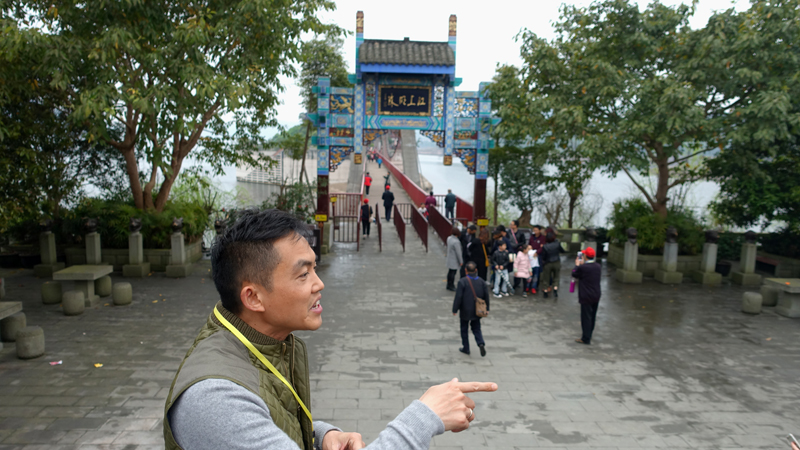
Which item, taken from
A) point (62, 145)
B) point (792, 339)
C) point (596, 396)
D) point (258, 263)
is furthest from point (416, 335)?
point (62, 145)

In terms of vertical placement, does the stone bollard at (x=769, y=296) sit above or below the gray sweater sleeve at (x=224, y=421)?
below

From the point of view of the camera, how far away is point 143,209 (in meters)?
13.1

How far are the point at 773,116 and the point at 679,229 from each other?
11.2 feet

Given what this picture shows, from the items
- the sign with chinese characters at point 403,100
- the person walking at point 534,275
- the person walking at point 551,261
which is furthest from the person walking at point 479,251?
the sign with chinese characters at point 403,100

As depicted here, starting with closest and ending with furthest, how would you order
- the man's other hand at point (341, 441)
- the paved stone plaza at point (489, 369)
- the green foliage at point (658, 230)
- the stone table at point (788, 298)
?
the man's other hand at point (341, 441) < the paved stone plaza at point (489, 369) < the stone table at point (788, 298) < the green foliage at point (658, 230)

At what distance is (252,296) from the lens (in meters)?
1.60

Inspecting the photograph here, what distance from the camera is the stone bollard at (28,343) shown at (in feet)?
22.9

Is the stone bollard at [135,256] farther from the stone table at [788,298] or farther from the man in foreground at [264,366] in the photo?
the stone table at [788,298]

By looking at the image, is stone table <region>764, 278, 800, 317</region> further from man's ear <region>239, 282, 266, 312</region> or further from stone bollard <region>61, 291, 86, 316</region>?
stone bollard <region>61, 291, 86, 316</region>

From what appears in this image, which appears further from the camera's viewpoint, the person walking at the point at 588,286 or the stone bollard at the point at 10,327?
the person walking at the point at 588,286

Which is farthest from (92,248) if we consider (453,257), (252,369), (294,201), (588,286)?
(252,369)

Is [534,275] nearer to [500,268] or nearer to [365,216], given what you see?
[500,268]

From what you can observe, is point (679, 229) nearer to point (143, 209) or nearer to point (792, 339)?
point (792, 339)

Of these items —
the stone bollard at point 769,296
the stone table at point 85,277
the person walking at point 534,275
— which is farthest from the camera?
the person walking at point 534,275
